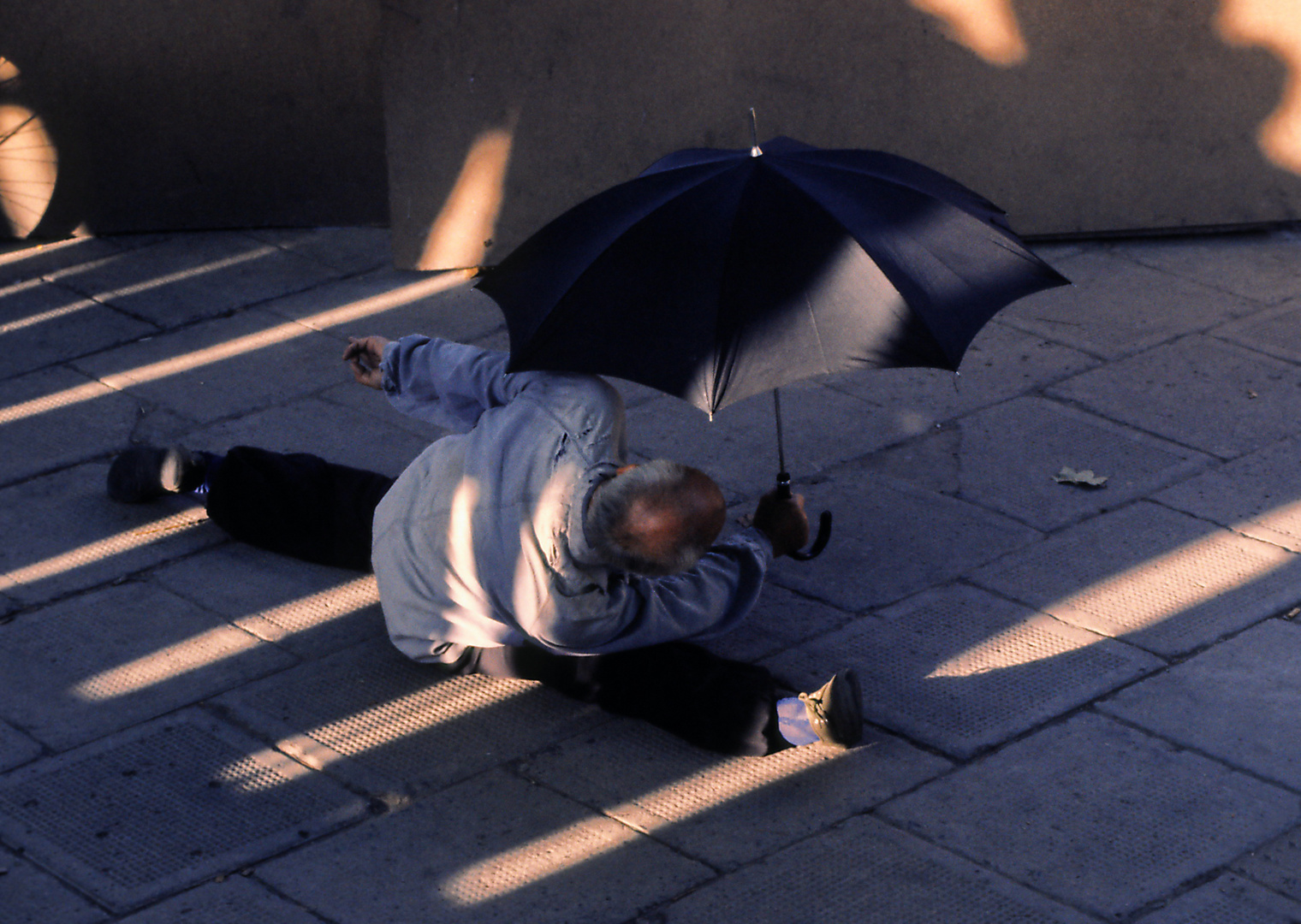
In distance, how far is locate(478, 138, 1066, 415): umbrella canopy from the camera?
3.46 m

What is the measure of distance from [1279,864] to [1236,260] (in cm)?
391

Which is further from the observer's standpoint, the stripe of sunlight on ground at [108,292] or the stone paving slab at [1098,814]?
the stripe of sunlight on ground at [108,292]

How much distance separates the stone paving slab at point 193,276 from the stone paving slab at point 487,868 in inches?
136

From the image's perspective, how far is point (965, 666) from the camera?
4090 mm

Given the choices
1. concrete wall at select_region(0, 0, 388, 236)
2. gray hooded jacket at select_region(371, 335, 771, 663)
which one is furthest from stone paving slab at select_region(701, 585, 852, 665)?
concrete wall at select_region(0, 0, 388, 236)

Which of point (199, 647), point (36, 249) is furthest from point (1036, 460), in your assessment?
point (36, 249)

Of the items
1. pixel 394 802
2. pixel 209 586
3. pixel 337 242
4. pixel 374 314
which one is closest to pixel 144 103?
pixel 337 242

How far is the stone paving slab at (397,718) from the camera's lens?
3.76m

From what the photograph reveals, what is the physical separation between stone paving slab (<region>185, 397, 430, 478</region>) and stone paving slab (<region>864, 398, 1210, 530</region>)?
63.1 inches

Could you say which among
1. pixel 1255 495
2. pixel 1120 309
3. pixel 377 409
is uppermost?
pixel 1120 309

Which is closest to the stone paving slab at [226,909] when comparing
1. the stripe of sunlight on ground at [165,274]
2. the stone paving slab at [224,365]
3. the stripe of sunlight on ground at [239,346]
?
the stone paving slab at [224,365]

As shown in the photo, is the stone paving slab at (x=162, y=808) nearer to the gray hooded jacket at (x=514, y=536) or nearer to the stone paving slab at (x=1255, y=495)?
the gray hooded jacket at (x=514, y=536)

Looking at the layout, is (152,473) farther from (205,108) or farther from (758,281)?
(205,108)

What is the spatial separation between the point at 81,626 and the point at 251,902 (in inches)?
52.9
